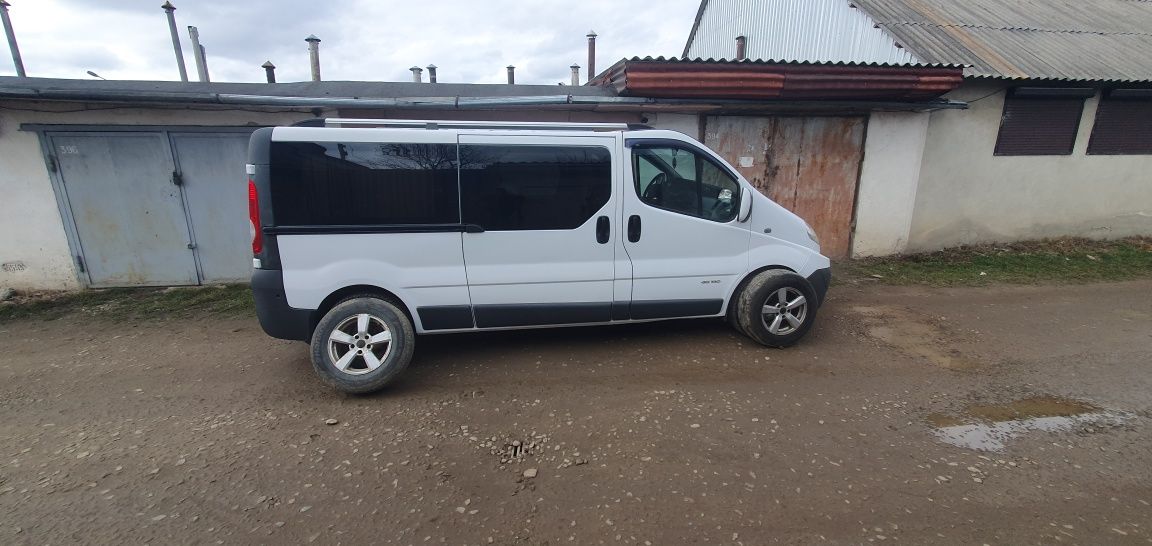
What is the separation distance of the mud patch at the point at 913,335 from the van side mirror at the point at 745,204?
6.39ft

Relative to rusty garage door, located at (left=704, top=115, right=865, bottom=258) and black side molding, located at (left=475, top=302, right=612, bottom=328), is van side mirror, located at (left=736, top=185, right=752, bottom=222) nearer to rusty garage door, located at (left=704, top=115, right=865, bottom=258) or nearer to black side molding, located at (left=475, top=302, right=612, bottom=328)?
black side molding, located at (left=475, top=302, right=612, bottom=328)

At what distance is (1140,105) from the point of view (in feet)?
28.8

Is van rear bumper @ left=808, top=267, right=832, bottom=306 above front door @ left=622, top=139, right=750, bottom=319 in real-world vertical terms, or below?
below

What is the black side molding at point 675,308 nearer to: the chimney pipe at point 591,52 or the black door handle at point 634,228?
the black door handle at point 634,228

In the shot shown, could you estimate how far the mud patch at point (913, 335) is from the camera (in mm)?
4508

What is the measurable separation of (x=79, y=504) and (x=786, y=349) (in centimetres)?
501

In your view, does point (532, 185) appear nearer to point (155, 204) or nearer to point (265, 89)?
point (265, 89)

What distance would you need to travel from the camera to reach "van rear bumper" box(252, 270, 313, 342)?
366 cm

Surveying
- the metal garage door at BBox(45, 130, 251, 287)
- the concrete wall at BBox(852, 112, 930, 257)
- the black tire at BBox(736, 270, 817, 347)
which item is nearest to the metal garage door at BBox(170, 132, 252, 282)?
the metal garage door at BBox(45, 130, 251, 287)

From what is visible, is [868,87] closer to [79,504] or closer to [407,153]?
[407,153]

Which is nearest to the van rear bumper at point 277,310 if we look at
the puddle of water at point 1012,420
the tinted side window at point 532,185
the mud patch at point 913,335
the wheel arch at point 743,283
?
the tinted side window at point 532,185

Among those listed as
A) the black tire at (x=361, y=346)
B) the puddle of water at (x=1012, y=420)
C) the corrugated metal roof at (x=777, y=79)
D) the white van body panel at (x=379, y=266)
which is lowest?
the puddle of water at (x=1012, y=420)

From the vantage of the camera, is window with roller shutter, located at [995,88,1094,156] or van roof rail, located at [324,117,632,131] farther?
window with roller shutter, located at [995,88,1094,156]

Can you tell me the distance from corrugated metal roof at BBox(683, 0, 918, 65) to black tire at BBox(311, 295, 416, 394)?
828cm
